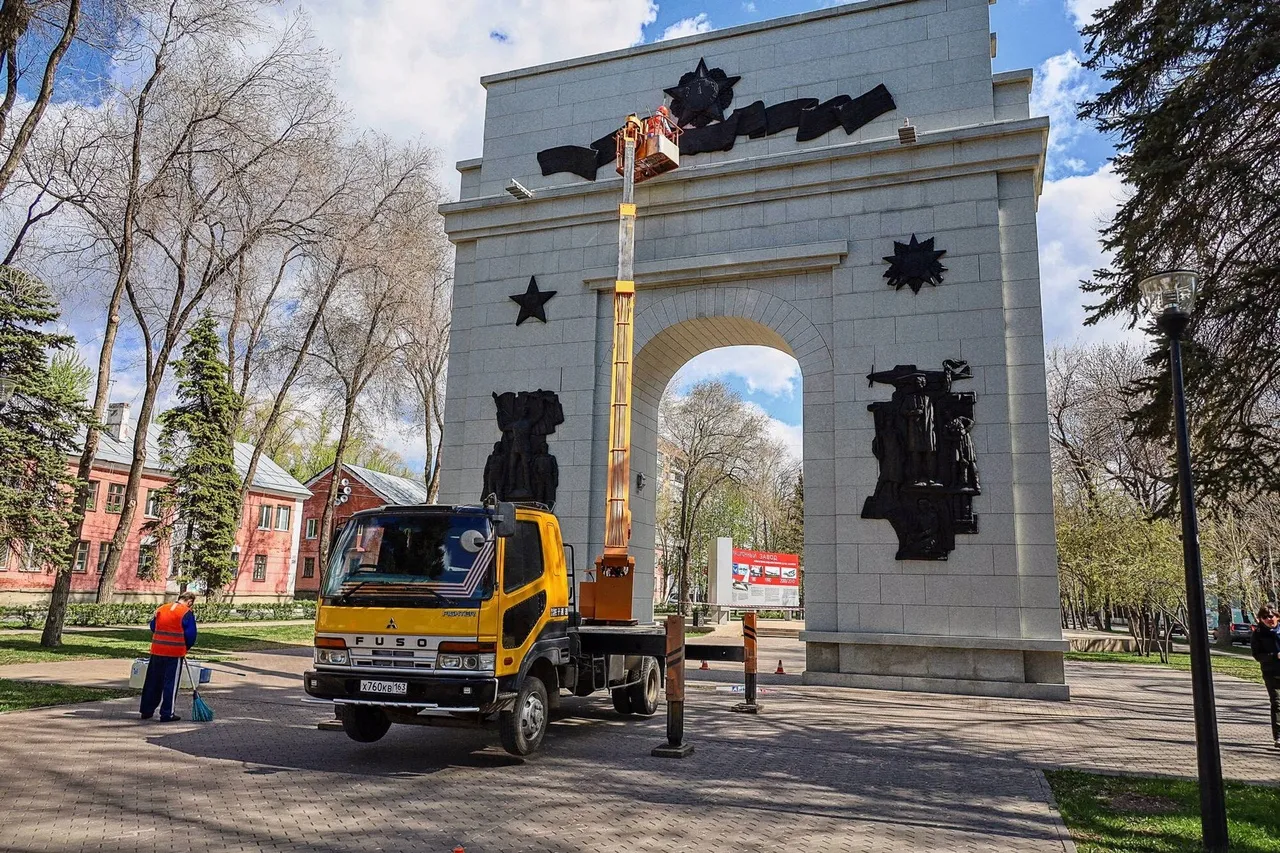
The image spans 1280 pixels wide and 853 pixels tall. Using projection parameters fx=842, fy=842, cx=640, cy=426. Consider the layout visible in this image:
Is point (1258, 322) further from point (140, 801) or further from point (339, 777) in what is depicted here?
point (140, 801)

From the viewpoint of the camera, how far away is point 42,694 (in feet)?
37.4

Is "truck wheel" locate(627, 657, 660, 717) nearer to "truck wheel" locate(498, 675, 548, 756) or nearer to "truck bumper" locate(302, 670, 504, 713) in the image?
"truck wheel" locate(498, 675, 548, 756)

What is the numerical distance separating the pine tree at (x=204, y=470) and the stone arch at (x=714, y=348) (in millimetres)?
16956

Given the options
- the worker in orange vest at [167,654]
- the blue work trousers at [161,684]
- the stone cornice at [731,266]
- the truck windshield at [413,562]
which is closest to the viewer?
the truck windshield at [413,562]

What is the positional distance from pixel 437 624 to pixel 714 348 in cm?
1304

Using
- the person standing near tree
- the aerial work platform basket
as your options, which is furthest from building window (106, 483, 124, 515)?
the person standing near tree

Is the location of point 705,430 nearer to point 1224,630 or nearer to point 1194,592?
point 1224,630

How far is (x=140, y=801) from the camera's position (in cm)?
654

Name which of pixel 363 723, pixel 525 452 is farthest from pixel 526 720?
pixel 525 452

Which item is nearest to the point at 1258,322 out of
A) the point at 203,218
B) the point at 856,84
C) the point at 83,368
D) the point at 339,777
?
the point at 856,84

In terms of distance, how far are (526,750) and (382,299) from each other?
75.0ft

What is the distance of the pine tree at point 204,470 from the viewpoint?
28078mm

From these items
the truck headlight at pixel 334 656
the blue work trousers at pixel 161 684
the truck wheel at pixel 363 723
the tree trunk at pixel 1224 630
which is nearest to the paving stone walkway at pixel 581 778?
the truck wheel at pixel 363 723

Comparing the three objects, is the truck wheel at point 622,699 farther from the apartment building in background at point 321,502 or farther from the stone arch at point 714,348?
the apartment building in background at point 321,502
